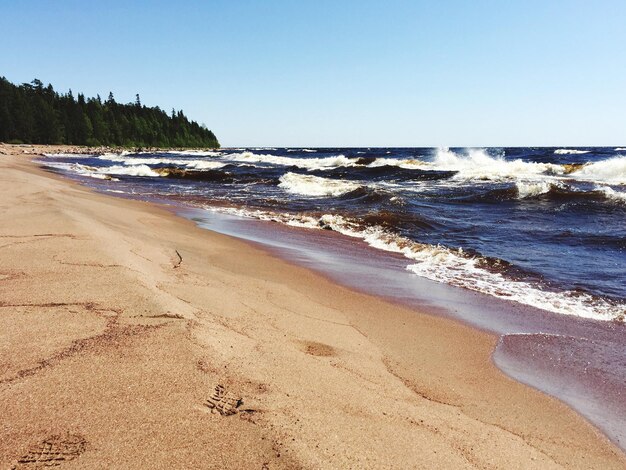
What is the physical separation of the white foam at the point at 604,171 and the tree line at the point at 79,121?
3131 inches

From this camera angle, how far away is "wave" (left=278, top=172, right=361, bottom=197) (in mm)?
18494

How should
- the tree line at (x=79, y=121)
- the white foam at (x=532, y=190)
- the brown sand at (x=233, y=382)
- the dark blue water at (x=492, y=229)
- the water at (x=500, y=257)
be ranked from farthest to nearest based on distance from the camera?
the tree line at (x=79, y=121)
the white foam at (x=532, y=190)
the dark blue water at (x=492, y=229)
the water at (x=500, y=257)
the brown sand at (x=233, y=382)

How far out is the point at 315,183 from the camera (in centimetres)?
2169

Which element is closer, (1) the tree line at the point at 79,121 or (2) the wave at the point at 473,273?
(2) the wave at the point at 473,273

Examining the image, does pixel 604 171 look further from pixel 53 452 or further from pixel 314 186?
pixel 53 452

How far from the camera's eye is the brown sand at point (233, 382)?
1.87 meters

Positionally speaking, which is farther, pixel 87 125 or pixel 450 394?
pixel 87 125

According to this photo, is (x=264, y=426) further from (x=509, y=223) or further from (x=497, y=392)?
(x=509, y=223)

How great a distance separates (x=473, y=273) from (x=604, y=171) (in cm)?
2604

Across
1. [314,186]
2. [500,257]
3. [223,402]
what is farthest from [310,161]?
[223,402]

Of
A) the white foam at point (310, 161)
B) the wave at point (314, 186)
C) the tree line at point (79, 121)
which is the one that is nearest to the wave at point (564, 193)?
the wave at point (314, 186)

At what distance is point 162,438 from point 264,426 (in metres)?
0.48

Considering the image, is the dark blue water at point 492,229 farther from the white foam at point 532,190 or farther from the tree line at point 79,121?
the tree line at point 79,121

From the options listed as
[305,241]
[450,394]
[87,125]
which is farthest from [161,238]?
[87,125]
